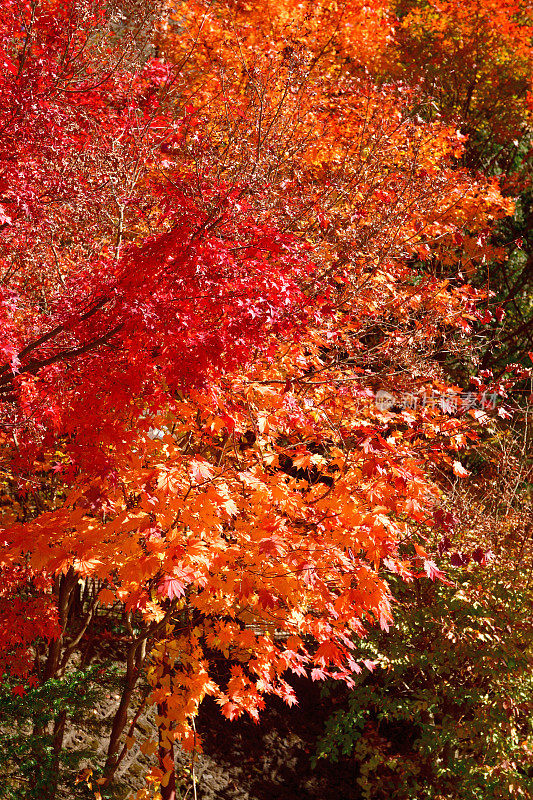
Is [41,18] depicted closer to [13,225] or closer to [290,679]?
[13,225]

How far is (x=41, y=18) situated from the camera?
531 centimetres

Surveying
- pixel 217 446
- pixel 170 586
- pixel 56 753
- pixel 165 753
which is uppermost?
pixel 170 586

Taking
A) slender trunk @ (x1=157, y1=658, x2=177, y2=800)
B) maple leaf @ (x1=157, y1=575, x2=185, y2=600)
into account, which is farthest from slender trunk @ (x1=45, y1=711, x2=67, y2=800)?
maple leaf @ (x1=157, y1=575, x2=185, y2=600)

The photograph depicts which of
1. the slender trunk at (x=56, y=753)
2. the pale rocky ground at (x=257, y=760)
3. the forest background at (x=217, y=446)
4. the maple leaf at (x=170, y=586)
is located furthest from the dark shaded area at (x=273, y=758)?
the maple leaf at (x=170, y=586)

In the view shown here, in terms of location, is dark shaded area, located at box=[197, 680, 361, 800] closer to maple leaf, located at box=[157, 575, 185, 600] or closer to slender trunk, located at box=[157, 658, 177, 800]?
slender trunk, located at box=[157, 658, 177, 800]

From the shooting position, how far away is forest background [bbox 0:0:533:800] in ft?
13.0

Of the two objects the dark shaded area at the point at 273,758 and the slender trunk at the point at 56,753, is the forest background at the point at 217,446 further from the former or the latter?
the dark shaded area at the point at 273,758

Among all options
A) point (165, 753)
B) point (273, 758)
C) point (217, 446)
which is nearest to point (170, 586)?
point (217, 446)

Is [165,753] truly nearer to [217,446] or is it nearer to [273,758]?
[217,446]

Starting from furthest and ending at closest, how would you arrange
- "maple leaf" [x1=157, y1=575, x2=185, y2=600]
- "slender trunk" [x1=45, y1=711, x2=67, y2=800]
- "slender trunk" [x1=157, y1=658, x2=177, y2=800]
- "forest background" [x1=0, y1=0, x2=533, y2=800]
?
"slender trunk" [x1=157, y1=658, x2=177, y2=800] → "slender trunk" [x1=45, y1=711, x2=67, y2=800] → "forest background" [x1=0, y1=0, x2=533, y2=800] → "maple leaf" [x1=157, y1=575, x2=185, y2=600]

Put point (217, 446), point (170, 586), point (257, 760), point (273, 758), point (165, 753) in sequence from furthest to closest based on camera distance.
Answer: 1. point (273, 758)
2. point (257, 760)
3. point (217, 446)
4. point (165, 753)
5. point (170, 586)

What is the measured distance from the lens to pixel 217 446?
19.7 feet

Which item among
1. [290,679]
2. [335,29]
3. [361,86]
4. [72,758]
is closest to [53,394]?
[72,758]

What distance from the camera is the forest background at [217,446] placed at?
3.95 m
